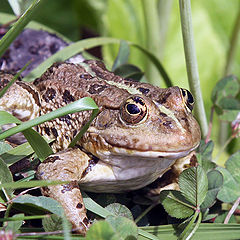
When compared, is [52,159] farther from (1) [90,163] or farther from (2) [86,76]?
(2) [86,76]

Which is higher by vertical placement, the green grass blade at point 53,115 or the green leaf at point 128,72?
the green grass blade at point 53,115

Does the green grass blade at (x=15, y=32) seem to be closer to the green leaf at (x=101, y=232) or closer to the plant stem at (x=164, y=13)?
the green leaf at (x=101, y=232)

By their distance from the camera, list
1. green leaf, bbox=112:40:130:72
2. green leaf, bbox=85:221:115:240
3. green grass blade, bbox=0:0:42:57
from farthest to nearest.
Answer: green leaf, bbox=112:40:130:72 < green grass blade, bbox=0:0:42:57 < green leaf, bbox=85:221:115:240

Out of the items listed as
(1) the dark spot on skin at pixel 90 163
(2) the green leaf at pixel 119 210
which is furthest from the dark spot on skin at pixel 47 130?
(2) the green leaf at pixel 119 210

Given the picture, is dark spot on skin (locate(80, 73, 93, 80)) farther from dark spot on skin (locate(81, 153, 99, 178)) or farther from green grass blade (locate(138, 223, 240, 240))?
green grass blade (locate(138, 223, 240, 240))

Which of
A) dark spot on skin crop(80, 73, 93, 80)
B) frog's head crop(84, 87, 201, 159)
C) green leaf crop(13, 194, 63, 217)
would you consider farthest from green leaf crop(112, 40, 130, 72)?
green leaf crop(13, 194, 63, 217)

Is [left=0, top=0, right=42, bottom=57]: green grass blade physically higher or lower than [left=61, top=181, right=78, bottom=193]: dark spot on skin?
higher

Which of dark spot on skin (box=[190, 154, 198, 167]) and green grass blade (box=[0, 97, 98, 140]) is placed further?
dark spot on skin (box=[190, 154, 198, 167])
